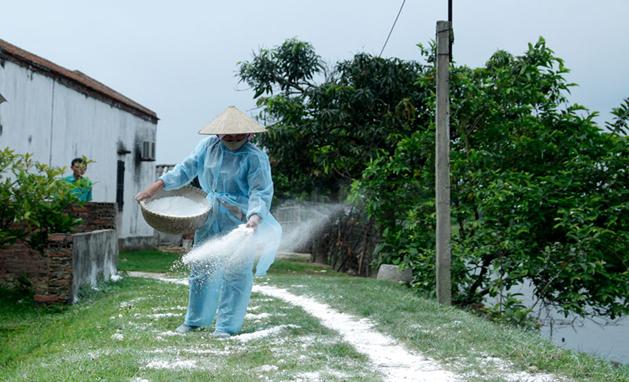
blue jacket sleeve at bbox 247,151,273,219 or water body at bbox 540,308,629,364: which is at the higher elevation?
blue jacket sleeve at bbox 247,151,273,219

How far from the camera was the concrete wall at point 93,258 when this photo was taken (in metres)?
8.28

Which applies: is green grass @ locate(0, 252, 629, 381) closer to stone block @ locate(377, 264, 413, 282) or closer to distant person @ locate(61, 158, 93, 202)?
distant person @ locate(61, 158, 93, 202)

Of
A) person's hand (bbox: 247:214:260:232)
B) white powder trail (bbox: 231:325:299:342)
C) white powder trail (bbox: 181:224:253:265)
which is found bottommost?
white powder trail (bbox: 231:325:299:342)

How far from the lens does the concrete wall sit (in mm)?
8281

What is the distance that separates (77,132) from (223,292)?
11652 millimetres

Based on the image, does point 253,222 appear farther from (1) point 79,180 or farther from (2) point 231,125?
(1) point 79,180

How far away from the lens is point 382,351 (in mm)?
4949

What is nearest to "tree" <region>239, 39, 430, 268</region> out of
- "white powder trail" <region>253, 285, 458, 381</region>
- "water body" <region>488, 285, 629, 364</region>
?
"water body" <region>488, 285, 629, 364</region>

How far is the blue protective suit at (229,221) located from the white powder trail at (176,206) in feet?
0.38

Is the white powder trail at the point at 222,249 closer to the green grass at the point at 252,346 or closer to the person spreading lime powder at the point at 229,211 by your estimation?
the person spreading lime powder at the point at 229,211

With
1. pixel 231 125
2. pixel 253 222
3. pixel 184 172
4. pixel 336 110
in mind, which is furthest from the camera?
pixel 336 110

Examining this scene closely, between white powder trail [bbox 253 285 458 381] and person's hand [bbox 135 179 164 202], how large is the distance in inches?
82.5

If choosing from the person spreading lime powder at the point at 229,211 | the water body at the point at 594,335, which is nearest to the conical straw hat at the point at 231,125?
the person spreading lime powder at the point at 229,211

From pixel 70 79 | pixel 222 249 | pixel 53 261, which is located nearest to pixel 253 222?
pixel 222 249
